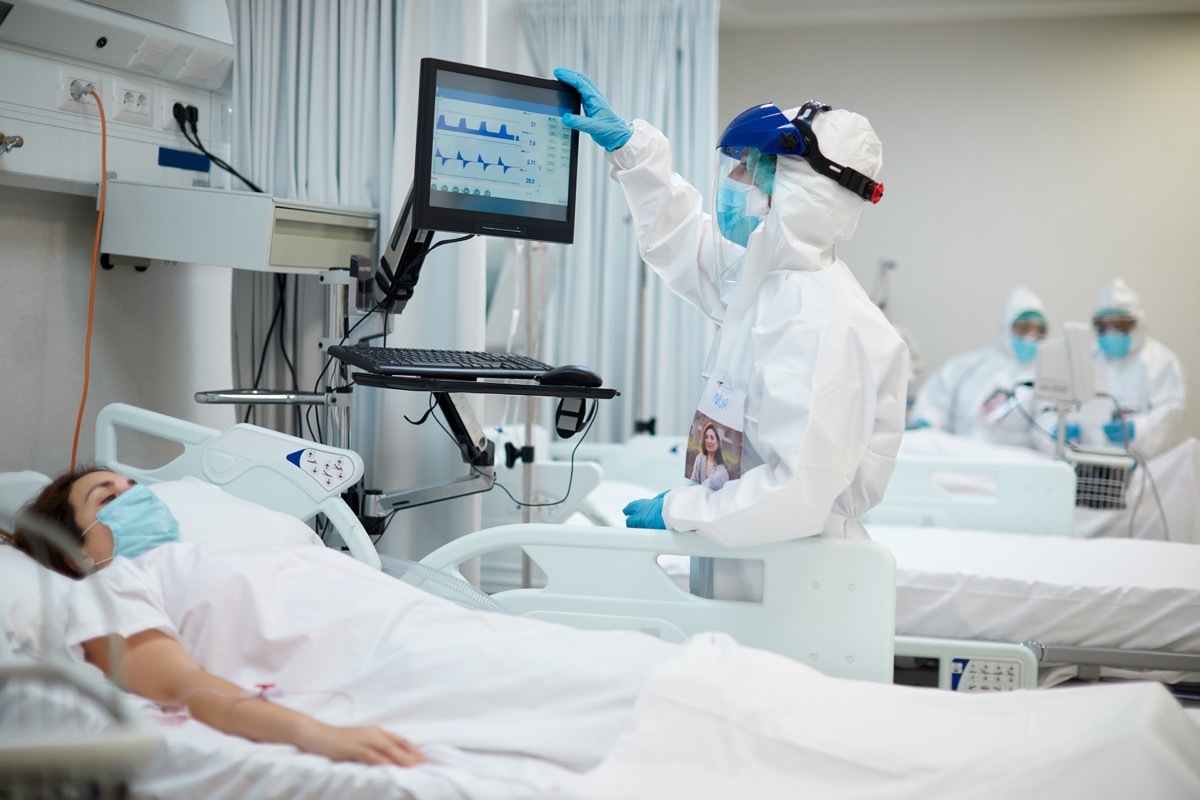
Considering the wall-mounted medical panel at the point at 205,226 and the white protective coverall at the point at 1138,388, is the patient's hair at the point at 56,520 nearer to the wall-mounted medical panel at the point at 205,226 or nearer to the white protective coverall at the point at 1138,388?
the wall-mounted medical panel at the point at 205,226

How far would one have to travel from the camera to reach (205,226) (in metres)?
2.35

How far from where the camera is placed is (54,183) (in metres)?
2.29

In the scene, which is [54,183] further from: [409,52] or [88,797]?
[88,797]

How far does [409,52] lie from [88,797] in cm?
195

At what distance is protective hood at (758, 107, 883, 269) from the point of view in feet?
6.51

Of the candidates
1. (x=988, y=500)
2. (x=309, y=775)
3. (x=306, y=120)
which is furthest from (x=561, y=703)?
(x=988, y=500)

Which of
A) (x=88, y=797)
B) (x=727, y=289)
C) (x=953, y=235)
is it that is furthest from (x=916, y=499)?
(x=953, y=235)

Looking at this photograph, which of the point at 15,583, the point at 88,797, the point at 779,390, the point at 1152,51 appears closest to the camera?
the point at 88,797

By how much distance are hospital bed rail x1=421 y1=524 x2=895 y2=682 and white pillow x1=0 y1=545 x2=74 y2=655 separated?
637mm

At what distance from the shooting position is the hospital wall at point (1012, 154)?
6.22 meters

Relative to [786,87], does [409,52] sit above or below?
below

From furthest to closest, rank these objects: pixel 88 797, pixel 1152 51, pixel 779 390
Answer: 1. pixel 1152 51
2. pixel 779 390
3. pixel 88 797

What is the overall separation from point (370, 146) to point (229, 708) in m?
1.61

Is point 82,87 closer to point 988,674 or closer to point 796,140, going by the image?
point 796,140
